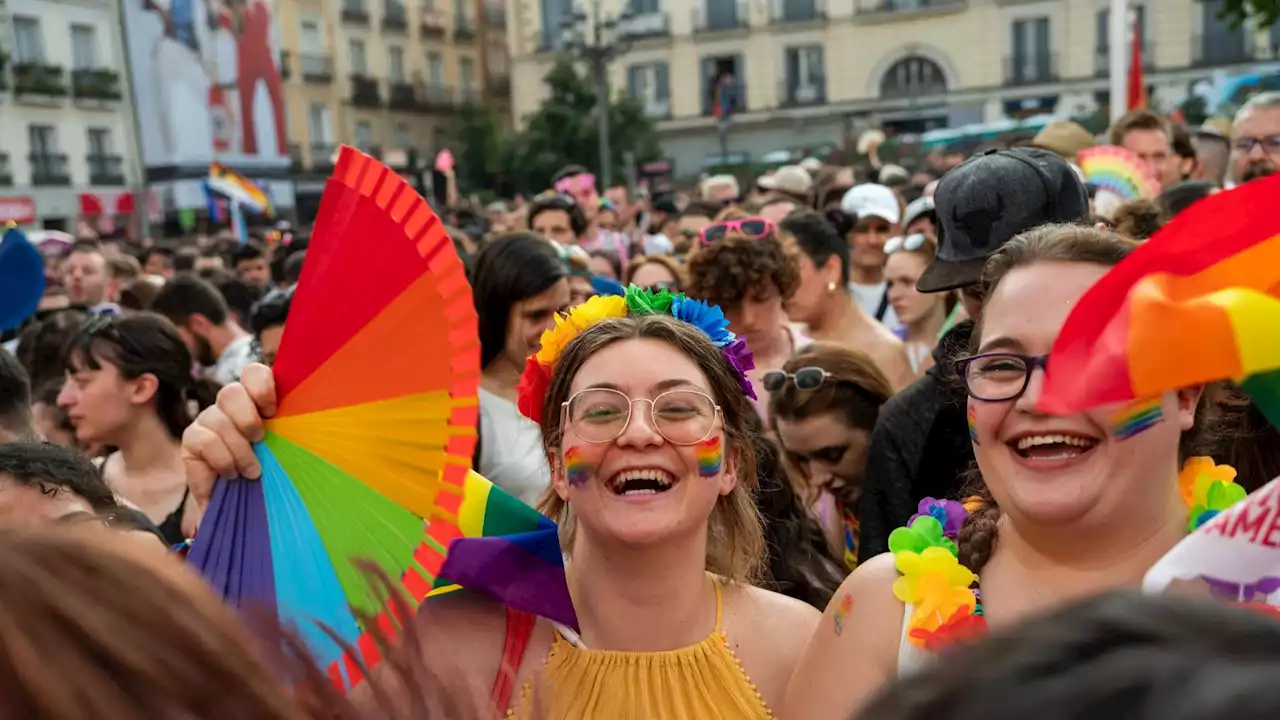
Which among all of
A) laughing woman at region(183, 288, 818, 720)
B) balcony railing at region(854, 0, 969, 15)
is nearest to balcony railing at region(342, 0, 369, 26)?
balcony railing at region(854, 0, 969, 15)

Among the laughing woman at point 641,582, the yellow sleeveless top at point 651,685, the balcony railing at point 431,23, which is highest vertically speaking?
the balcony railing at point 431,23

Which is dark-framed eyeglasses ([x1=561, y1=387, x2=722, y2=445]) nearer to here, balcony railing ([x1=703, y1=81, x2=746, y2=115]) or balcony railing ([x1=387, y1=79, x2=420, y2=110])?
balcony railing ([x1=703, y1=81, x2=746, y2=115])

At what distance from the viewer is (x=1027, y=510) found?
6.25ft

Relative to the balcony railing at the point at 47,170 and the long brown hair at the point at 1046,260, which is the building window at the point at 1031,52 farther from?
the long brown hair at the point at 1046,260

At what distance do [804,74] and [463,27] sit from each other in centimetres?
1545

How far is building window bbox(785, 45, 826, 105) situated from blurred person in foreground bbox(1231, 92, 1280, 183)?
36825 mm

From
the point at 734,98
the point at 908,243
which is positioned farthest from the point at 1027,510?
the point at 734,98

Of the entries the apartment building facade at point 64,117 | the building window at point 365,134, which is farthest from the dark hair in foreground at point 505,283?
the building window at point 365,134

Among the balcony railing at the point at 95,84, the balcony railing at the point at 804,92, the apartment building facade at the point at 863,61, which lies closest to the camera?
the balcony railing at the point at 95,84

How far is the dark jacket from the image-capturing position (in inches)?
120

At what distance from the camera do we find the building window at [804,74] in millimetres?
42250

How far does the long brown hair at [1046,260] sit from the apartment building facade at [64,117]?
106 ft

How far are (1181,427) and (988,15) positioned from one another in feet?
133

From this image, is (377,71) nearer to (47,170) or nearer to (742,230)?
(47,170)
